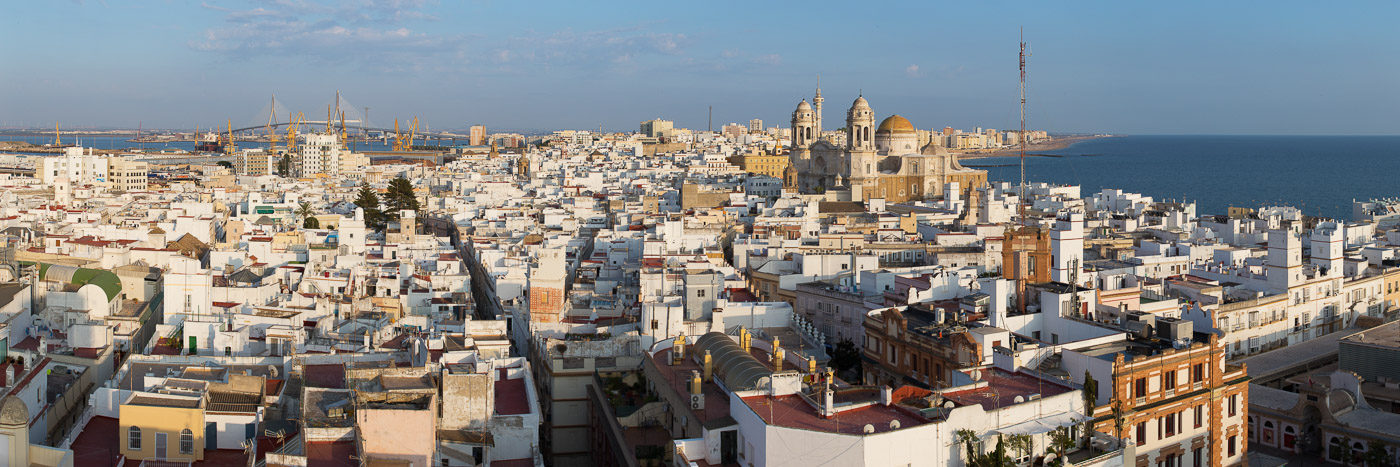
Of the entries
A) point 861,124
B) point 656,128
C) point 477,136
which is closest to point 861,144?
point 861,124

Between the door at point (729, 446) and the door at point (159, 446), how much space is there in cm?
520

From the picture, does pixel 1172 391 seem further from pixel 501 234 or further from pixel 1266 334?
pixel 501 234

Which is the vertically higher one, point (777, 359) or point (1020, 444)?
point (777, 359)

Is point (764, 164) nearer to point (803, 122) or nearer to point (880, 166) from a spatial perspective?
point (803, 122)

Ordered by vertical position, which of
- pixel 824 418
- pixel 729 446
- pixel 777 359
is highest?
pixel 777 359

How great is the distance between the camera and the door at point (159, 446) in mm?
11555

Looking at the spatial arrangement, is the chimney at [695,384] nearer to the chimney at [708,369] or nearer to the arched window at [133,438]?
the chimney at [708,369]

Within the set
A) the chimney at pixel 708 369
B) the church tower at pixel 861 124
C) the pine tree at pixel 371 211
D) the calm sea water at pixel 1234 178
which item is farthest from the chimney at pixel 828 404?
the calm sea water at pixel 1234 178

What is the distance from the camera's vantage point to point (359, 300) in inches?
798

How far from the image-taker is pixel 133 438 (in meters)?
11.6

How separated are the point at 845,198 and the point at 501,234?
2060 centimetres

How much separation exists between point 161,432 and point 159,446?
5.1 inches

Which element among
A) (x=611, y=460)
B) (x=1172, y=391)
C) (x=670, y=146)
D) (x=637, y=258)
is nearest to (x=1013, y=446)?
(x=1172, y=391)

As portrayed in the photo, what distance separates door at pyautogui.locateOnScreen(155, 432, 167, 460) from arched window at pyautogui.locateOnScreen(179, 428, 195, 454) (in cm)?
15
